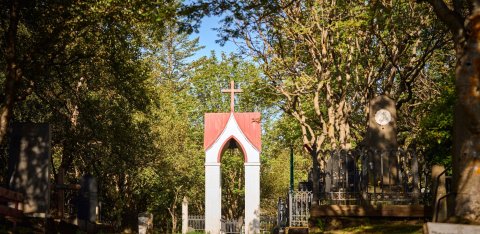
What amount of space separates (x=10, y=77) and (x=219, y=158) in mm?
16788

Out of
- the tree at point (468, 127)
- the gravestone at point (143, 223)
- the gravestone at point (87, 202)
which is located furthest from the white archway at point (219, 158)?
the tree at point (468, 127)

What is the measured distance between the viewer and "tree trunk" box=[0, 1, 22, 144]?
14.8 m

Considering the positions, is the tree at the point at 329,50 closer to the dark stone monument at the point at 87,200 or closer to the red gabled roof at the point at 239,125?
the red gabled roof at the point at 239,125

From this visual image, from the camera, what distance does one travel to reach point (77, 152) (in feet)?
84.1

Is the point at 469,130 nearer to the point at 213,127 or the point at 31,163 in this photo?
the point at 31,163

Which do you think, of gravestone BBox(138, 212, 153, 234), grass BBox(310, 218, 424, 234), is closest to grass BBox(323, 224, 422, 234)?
grass BBox(310, 218, 424, 234)

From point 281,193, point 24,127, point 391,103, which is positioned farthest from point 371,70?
point 281,193

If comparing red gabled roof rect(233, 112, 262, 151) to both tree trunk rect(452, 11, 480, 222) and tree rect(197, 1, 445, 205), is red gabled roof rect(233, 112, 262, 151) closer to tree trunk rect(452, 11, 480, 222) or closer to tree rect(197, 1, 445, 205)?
tree rect(197, 1, 445, 205)

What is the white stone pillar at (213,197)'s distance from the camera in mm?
30034

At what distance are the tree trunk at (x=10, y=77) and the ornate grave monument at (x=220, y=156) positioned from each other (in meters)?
16.1

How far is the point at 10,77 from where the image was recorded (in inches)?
596

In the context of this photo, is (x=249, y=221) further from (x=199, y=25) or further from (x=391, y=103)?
(x=199, y=25)

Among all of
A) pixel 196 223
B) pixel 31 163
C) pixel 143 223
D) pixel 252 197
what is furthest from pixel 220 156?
pixel 31 163

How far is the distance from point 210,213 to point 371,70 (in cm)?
1101
